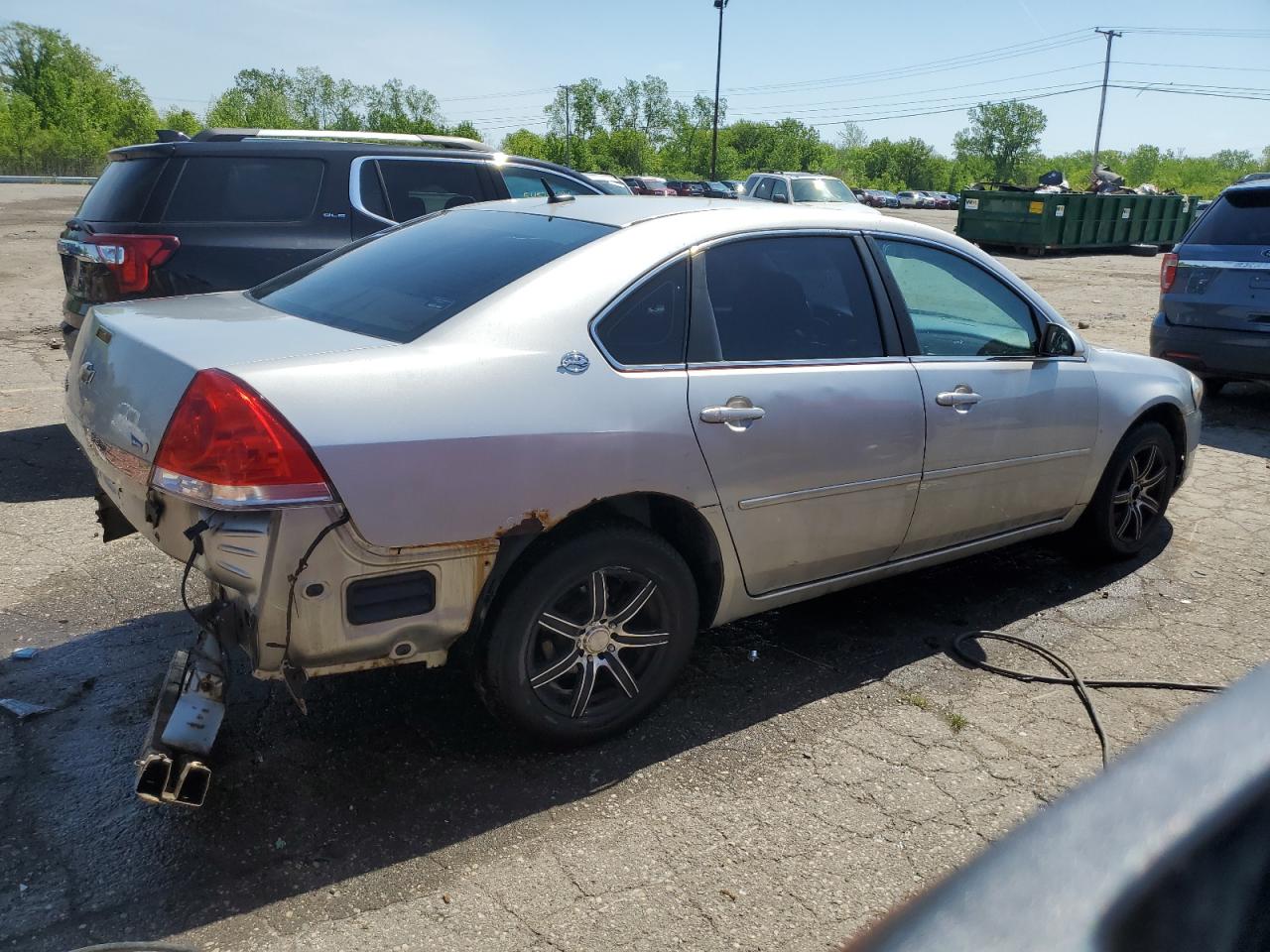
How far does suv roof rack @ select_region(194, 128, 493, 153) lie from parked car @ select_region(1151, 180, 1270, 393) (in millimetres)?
5601

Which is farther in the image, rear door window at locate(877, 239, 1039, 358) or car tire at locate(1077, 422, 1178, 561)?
car tire at locate(1077, 422, 1178, 561)

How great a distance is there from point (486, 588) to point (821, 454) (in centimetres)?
127

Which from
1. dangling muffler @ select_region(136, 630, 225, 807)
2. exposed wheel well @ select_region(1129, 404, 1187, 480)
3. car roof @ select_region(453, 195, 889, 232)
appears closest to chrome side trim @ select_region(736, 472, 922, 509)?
car roof @ select_region(453, 195, 889, 232)

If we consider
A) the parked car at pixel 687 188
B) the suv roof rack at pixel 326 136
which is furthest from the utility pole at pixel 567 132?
the suv roof rack at pixel 326 136

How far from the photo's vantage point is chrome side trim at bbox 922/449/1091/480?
13.1 feet

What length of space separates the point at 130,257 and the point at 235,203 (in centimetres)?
76

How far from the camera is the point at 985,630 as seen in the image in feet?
14.3

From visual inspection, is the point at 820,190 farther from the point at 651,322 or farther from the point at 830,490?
the point at 651,322

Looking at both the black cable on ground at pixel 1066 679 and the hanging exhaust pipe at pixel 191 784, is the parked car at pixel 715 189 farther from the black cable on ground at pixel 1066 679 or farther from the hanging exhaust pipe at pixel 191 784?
the hanging exhaust pipe at pixel 191 784

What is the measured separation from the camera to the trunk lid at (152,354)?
2859 mm

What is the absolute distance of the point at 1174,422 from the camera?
5211mm

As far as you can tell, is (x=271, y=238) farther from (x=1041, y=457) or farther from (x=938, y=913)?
(x=938, y=913)

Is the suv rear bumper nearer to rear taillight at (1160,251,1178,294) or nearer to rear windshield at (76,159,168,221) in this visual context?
rear taillight at (1160,251,1178,294)

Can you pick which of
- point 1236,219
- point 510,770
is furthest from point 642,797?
point 1236,219
